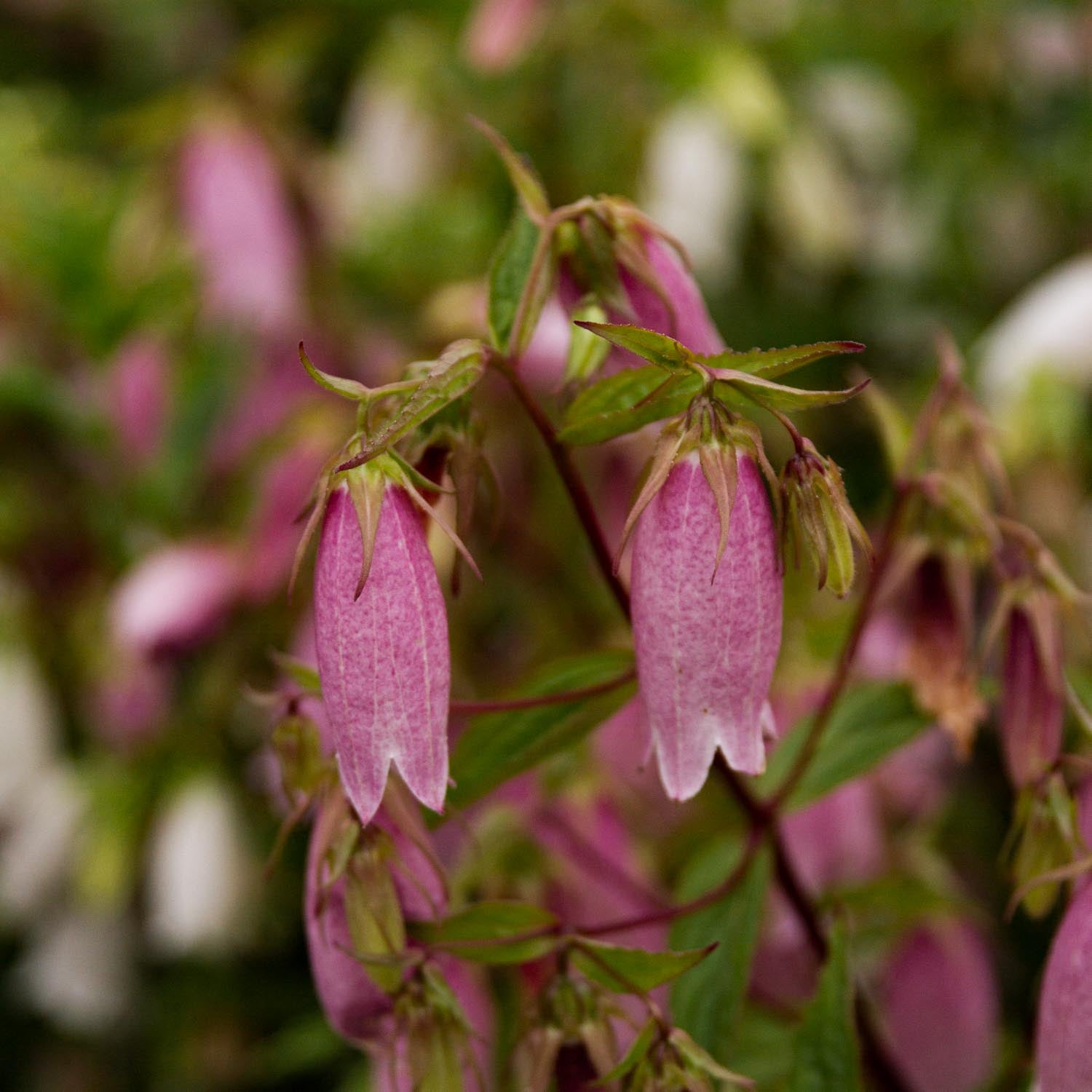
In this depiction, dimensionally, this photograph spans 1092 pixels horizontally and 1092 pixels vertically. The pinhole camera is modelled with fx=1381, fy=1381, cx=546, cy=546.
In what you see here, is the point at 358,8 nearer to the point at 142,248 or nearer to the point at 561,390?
the point at 142,248

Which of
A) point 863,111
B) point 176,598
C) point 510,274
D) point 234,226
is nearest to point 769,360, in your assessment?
point 510,274

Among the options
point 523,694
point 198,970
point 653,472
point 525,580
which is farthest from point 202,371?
point 653,472

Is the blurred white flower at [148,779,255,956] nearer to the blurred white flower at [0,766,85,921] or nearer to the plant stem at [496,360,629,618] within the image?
the blurred white flower at [0,766,85,921]

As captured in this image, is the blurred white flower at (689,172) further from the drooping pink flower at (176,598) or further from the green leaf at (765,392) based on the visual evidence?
the green leaf at (765,392)

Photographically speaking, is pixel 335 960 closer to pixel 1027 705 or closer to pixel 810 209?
pixel 1027 705

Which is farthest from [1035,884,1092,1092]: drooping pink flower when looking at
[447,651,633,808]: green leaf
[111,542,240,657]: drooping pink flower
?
[111,542,240,657]: drooping pink flower

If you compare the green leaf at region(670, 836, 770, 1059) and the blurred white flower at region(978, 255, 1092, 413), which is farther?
the blurred white flower at region(978, 255, 1092, 413)

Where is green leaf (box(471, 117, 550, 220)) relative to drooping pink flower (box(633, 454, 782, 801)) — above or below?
above

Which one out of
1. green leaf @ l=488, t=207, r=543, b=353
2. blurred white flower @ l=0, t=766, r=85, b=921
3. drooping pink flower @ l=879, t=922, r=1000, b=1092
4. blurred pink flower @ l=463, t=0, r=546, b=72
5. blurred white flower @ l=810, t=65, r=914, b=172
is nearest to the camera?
green leaf @ l=488, t=207, r=543, b=353
